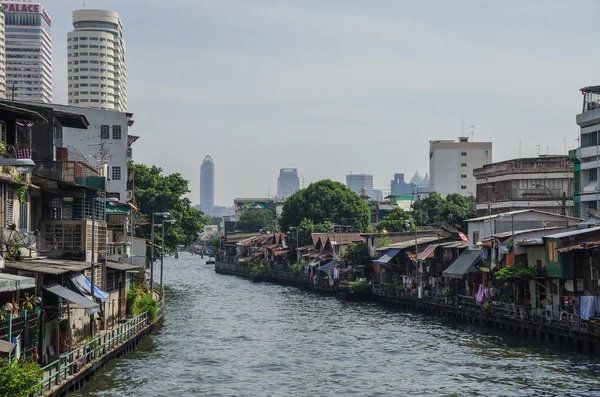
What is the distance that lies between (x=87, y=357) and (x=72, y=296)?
11.2ft

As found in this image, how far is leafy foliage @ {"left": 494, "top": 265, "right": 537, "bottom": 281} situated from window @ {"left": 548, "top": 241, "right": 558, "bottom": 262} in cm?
161

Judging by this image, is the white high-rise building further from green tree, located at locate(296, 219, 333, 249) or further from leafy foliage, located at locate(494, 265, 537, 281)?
leafy foliage, located at locate(494, 265, 537, 281)

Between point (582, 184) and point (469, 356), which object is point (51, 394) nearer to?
point (469, 356)

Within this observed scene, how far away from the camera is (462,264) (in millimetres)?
71500

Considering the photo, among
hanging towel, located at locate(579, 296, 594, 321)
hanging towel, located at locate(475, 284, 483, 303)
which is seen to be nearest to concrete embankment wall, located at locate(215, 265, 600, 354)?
hanging towel, located at locate(475, 284, 483, 303)

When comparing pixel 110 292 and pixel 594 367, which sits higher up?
pixel 110 292

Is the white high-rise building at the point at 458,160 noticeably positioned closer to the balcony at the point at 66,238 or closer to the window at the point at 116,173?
the window at the point at 116,173

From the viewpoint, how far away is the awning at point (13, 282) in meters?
30.4

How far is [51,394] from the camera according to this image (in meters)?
32.0

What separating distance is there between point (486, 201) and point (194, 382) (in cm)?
5898

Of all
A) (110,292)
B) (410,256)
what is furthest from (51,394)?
(410,256)

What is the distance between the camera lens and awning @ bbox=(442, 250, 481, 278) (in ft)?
227

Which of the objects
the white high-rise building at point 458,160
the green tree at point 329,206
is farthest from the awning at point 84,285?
the white high-rise building at point 458,160

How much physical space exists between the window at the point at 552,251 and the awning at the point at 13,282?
110 feet
